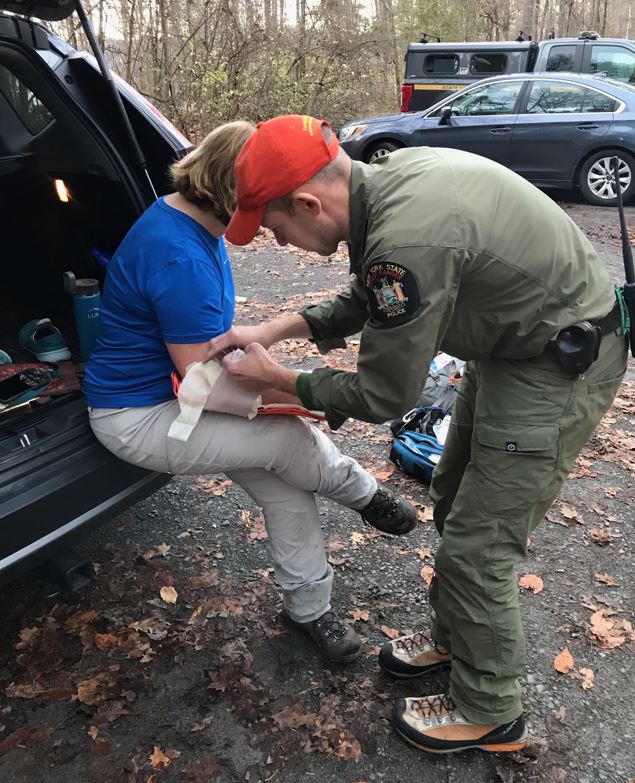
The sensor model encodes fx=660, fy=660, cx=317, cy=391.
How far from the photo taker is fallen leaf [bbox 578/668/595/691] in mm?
2363

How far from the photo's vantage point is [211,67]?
11516mm

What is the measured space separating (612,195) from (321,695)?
9112mm

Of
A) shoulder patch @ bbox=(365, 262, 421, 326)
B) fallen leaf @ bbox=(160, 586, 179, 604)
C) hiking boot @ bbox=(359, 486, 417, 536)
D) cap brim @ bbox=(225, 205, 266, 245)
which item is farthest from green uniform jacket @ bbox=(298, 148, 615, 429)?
fallen leaf @ bbox=(160, 586, 179, 604)

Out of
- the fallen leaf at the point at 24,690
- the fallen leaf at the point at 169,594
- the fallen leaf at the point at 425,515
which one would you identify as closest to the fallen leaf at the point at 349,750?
→ the fallen leaf at the point at 169,594

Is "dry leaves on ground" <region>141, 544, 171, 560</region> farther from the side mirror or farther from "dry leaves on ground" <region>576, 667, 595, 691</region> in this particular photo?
the side mirror

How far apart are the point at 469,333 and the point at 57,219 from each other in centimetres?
259

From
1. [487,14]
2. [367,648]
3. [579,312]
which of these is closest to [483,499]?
[579,312]

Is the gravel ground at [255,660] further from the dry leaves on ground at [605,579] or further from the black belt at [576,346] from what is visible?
the black belt at [576,346]

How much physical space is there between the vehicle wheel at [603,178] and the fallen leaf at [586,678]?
8.51 metres

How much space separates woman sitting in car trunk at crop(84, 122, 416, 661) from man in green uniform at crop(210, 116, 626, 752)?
0.70ft

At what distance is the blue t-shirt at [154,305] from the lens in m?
2.08

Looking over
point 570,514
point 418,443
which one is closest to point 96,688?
point 418,443

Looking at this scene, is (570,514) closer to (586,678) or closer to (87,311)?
(586,678)

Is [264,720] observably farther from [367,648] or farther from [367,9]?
[367,9]
